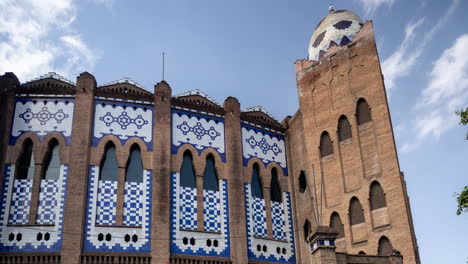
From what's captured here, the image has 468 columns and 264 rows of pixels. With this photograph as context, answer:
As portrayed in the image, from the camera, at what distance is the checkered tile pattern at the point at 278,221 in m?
18.7

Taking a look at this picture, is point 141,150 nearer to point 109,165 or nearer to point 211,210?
point 109,165

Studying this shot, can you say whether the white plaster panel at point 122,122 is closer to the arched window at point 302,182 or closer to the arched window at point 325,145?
the arched window at point 302,182

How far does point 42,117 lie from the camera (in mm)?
17312

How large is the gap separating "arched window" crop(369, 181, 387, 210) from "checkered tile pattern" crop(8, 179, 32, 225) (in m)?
10.6

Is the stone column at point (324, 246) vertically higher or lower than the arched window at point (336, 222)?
lower

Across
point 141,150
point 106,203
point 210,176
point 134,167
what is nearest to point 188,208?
point 210,176

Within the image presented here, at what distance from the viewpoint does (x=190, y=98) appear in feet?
63.5

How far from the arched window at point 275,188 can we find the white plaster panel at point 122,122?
16.1 feet

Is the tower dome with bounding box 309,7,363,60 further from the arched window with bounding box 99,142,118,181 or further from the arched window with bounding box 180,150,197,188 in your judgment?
the arched window with bounding box 99,142,118,181

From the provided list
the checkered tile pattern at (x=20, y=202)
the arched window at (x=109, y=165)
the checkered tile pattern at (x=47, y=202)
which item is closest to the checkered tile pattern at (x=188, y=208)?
the arched window at (x=109, y=165)

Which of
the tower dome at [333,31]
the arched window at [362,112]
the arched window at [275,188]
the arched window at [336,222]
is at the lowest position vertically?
the arched window at [336,222]

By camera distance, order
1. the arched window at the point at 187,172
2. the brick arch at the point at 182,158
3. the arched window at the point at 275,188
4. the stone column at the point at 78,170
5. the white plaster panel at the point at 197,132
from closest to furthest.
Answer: the stone column at the point at 78,170, the brick arch at the point at 182,158, the arched window at the point at 187,172, the white plaster panel at the point at 197,132, the arched window at the point at 275,188

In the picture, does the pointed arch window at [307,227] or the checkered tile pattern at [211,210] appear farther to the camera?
the pointed arch window at [307,227]

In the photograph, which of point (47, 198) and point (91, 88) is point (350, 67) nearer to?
point (91, 88)
